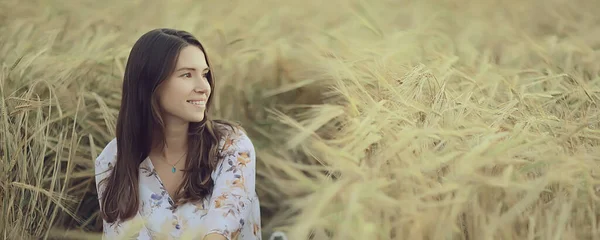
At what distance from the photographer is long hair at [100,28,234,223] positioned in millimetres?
1241

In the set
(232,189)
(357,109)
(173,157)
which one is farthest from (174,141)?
(357,109)

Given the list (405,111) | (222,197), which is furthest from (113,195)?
(405,111)

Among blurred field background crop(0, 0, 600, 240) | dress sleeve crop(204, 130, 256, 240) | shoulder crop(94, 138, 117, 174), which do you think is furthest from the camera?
shoulder crop(94, 138, 117, 174)

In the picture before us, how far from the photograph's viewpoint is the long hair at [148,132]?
4.07 feet

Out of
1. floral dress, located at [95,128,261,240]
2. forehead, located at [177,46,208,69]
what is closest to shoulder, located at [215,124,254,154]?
floral dress, located at [95,128,261,240]

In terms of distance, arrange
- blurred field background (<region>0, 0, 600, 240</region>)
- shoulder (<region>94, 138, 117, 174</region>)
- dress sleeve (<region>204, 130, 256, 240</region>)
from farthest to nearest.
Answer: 1. shoulder (<region>94, 138, 117, 174</region>)
2. dress sleeve (<region>204, 130, 256, 240</region>)
3. blurred field background (<region>0, 0, 600, 240</region>)

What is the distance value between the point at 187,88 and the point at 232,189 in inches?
6.2

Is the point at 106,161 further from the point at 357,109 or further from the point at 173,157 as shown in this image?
the point at 357,109

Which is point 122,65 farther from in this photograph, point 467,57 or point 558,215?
point 558,215

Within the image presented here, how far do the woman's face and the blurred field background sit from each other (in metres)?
0.17

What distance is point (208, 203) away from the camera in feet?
4.24

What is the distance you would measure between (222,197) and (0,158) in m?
0.48

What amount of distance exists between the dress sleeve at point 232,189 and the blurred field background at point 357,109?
76 mm

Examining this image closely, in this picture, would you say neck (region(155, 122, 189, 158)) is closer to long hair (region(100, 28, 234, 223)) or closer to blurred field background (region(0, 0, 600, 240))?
long hair (region(100, 28, 234, 223))
